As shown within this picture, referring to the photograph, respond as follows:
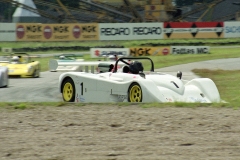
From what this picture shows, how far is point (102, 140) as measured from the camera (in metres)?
6.32

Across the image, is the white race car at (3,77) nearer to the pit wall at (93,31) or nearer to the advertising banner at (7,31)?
the advertising banner at (7,31)

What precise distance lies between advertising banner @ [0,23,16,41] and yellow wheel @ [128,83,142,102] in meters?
31.8

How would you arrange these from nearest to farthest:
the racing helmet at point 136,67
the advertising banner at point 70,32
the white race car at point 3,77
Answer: the racing helmet at point 136,67 → the white race car at point 3,77 → the advertising banner at point 70,32

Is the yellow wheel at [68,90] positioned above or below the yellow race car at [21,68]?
below

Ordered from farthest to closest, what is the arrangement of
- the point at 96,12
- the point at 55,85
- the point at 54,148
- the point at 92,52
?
the point at 96,12 → the point at 92,52 → the point at 55,85 → the point at 54,148

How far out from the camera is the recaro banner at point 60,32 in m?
41.8

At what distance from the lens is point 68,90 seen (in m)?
12.7

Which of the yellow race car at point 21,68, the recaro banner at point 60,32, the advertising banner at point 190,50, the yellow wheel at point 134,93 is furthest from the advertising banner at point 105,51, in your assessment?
the yellow wheel at point 134,93

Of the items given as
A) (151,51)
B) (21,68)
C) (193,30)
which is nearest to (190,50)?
(151,51)

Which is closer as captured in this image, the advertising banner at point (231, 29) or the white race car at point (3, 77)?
the white race car at point (3, 77)

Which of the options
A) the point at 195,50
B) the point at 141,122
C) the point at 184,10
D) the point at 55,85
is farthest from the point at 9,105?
the point at 184,10

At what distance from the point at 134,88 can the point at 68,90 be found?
2.54m

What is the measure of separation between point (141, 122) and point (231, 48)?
1305 inches

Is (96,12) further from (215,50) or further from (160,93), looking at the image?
(160,93)
